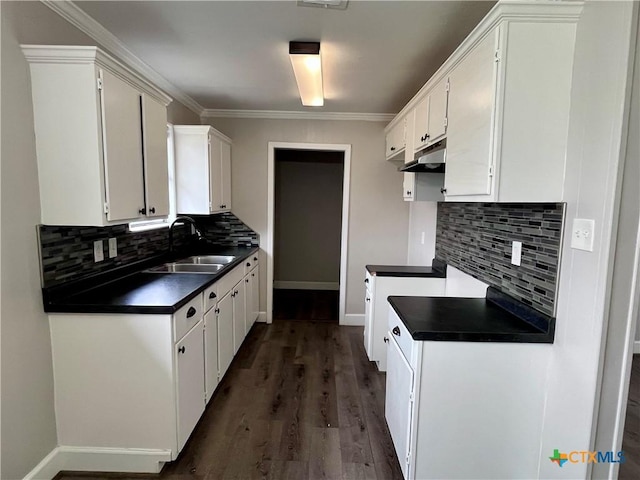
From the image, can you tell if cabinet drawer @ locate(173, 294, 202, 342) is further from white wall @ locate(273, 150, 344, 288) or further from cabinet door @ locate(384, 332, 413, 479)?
white wall @ locate(273, 150, 344, 288)

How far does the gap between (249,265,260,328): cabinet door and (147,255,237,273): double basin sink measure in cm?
51

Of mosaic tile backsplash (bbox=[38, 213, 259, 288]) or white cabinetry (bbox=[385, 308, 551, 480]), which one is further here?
mosaic tile backsplash (bbox=[38, 213, 259, 288])

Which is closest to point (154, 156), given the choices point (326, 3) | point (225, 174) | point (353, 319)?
point (326, 3)

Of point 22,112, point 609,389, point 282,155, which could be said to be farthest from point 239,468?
point 282,155

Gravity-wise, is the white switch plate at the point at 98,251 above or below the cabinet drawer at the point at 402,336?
above

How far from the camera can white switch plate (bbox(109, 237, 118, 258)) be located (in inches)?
89.6

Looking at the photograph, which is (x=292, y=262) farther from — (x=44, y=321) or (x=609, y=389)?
(x=609, y=389)

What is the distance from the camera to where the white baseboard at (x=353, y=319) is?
4148 millimetres

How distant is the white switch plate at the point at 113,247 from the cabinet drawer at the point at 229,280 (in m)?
0.70

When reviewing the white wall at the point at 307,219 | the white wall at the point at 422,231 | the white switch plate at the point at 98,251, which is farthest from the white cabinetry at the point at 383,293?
the white wall at the point at 307,219

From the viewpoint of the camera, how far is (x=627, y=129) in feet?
4.02

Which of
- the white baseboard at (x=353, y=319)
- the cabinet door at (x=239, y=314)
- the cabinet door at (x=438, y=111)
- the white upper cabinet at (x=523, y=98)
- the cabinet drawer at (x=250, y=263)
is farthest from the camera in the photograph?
the white baseboard at (x=353, y=319)

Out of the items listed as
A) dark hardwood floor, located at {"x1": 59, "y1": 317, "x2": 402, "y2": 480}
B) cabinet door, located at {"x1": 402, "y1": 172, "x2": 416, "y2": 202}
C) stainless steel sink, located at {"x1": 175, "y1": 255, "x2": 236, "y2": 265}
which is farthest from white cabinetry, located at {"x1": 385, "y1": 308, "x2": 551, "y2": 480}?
stainless steel sink, located at {"x1": 175, "y1": 255, "x2": 236, "y2": 265}

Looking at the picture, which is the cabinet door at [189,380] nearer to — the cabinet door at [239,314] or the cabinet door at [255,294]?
the cabinet door at [239,314]
